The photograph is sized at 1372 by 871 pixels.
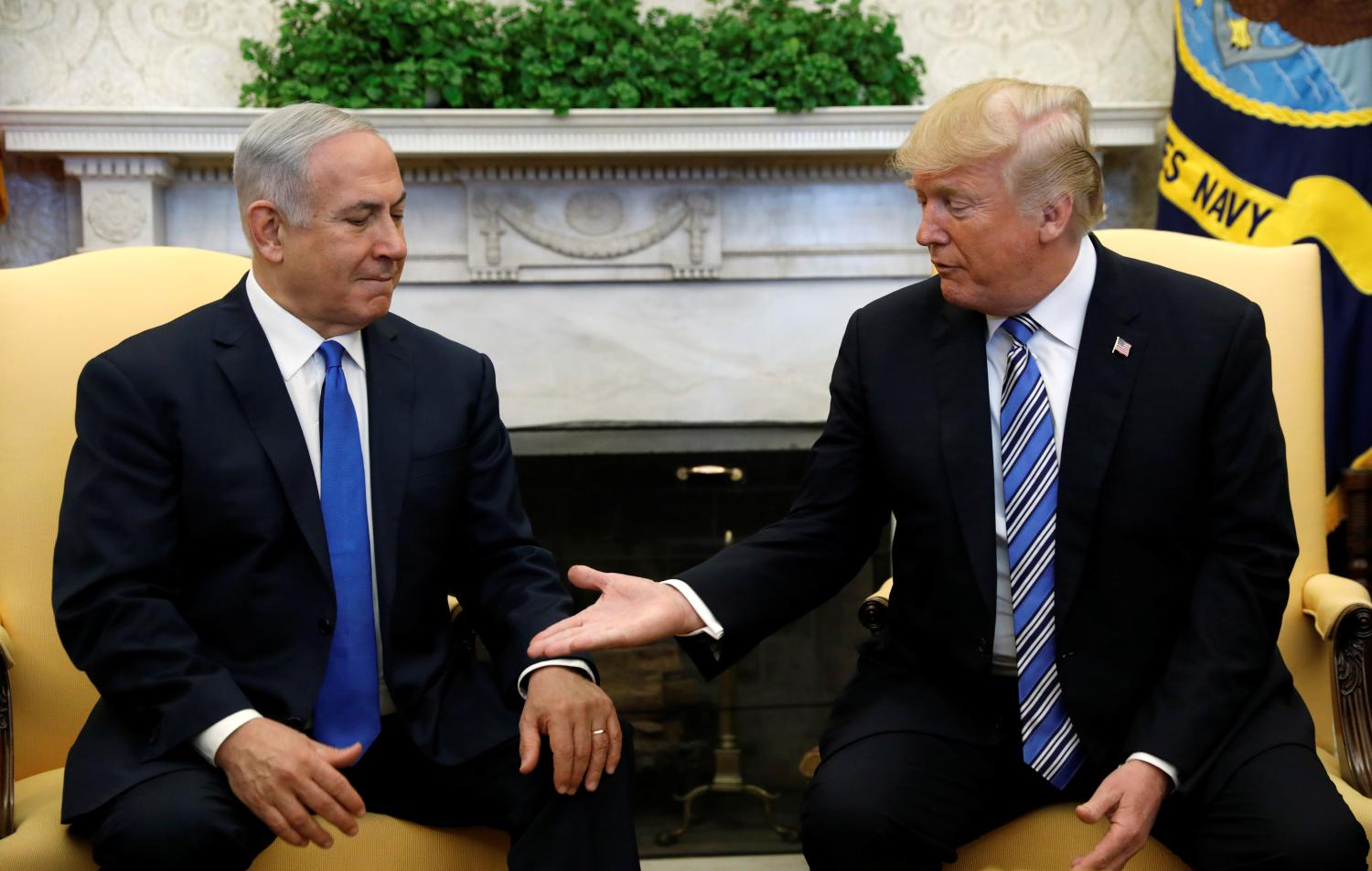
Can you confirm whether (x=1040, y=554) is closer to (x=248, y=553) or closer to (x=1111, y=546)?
(x=1111, y=546)

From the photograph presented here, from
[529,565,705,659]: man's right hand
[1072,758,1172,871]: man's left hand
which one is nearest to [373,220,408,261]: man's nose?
[529,565,705,659]: man's right hand

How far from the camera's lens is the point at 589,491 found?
3705 millimetres

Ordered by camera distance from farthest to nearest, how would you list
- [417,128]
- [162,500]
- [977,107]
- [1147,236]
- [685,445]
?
[685,445] < [417,128] < [1147,236] < [977,107] < [162,500]

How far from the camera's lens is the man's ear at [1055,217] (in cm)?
194

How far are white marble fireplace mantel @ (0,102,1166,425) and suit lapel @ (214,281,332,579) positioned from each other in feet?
5.97

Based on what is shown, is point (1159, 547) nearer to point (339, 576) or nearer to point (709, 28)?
point (339, 576)

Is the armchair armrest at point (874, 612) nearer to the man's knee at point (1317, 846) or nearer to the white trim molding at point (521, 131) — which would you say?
the man's knee at point (1317, 846)

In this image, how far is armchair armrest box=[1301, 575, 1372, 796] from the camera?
1930 millimetres

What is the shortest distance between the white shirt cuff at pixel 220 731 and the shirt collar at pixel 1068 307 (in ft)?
3.95

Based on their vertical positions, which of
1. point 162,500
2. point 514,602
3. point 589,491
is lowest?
point 589,491

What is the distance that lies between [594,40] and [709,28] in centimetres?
35

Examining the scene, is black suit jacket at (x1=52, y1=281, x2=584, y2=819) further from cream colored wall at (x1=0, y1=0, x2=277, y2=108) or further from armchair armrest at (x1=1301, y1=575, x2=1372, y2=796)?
cream colored wall at (x1=0, y1=0, x2=277, y2=108)

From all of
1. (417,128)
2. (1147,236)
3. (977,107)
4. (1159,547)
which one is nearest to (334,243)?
(977,107)

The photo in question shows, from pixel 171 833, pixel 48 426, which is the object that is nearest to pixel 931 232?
pixel 171 833
